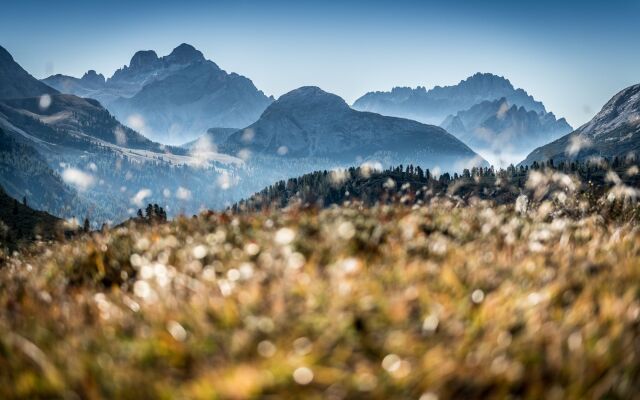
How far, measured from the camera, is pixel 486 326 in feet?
11.0

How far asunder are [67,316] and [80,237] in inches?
278

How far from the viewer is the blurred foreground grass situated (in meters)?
2.72

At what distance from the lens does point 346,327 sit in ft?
10.9

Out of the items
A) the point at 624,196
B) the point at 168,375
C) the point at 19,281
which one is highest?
the point at 624,196

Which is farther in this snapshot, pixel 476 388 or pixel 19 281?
pixel 19 281

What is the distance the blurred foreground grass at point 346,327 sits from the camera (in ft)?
8.93

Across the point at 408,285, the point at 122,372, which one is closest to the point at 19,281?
the point at 122,372

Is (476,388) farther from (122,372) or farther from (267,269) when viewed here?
(267,269)

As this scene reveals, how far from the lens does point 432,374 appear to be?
2701mm

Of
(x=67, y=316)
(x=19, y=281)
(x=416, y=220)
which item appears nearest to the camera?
(x=67, y=316)

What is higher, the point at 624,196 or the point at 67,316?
the point at 624,196

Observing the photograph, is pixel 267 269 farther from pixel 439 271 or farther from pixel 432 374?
pixel 432 374

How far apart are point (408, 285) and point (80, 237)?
8.80 metres

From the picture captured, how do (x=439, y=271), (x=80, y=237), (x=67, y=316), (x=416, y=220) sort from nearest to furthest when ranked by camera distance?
1. (x=67, y=316)
2. (x=439, y=271)
3. (x=416, y=220)
4. (x=80, y=237)
